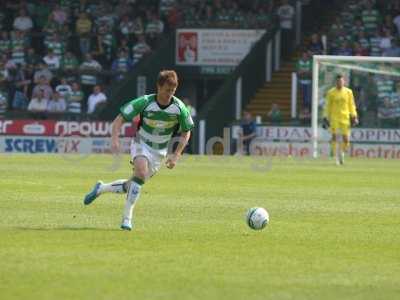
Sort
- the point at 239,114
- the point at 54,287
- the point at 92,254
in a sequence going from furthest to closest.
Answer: the point at 239,114 → the point at 92,254 → the point at 54,287

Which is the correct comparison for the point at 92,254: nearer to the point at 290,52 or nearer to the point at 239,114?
the point at 239,114

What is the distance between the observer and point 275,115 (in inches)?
1511

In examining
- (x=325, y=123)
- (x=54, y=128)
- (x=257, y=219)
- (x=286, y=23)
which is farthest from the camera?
(x=286, y=23)

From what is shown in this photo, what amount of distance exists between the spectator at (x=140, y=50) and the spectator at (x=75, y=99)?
278 cm

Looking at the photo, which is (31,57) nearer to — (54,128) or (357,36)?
(54,128)

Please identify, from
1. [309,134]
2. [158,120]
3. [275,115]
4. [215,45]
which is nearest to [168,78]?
[158,120]

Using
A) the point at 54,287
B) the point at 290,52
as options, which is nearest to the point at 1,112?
the point at 290,52

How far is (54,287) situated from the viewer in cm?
1010

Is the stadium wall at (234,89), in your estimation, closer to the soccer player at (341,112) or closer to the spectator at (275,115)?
the spectator at (275,115)

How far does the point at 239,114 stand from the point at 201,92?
4758 millimetres

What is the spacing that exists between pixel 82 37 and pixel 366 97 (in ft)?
38.5

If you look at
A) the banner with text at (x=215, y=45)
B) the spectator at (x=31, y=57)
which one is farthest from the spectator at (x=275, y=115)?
the spectator at (x=31, y=57)

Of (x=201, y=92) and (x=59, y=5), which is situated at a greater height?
(x=59, y=5)

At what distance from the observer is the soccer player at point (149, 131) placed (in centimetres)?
1435
